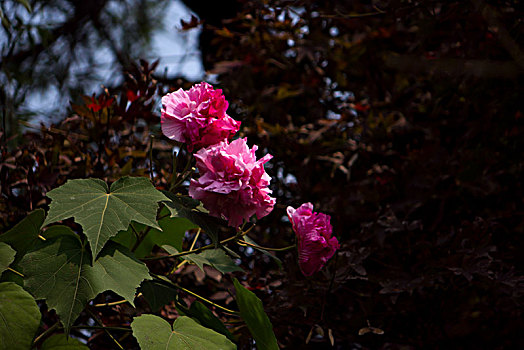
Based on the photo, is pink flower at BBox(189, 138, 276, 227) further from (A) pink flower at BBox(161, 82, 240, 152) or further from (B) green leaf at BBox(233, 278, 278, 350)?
A: (B) green leaf at BBox(233, 278, 278, 350)

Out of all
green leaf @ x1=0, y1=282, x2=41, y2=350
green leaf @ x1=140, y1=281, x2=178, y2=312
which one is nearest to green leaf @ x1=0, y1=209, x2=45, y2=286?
green leaf @ x1=0, y1=282, x2=41, y2=350

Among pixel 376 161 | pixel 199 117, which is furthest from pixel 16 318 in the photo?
pixel 376 161

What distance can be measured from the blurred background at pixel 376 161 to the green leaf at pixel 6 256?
386 mm

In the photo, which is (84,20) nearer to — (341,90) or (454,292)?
(341,90)

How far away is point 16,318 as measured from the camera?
78cm

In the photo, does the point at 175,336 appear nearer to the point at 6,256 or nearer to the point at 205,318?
the point at 205,318

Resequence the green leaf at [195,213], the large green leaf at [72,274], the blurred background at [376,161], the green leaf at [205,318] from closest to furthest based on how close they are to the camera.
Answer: the large green leaf at [72,274] → the green leaf at [195,213] → the green leaf at [205,318] → the blurred background at [376,161]

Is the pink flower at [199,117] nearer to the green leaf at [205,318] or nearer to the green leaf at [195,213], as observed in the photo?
the green leaf at [195,213]

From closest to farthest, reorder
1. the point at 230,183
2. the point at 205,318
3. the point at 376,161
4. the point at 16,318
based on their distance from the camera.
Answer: the point at 16,318 → the point at 230,183 → the point at 205,318 → the point at 376,161

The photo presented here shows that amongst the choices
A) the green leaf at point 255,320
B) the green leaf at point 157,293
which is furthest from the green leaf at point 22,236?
the green leaf at point 255,320

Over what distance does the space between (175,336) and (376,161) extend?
3.88ft

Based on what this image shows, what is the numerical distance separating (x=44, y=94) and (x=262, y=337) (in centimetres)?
371

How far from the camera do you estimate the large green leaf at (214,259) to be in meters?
0.93

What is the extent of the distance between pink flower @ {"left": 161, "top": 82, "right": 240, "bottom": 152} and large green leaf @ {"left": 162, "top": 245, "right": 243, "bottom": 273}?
0.22 metres
